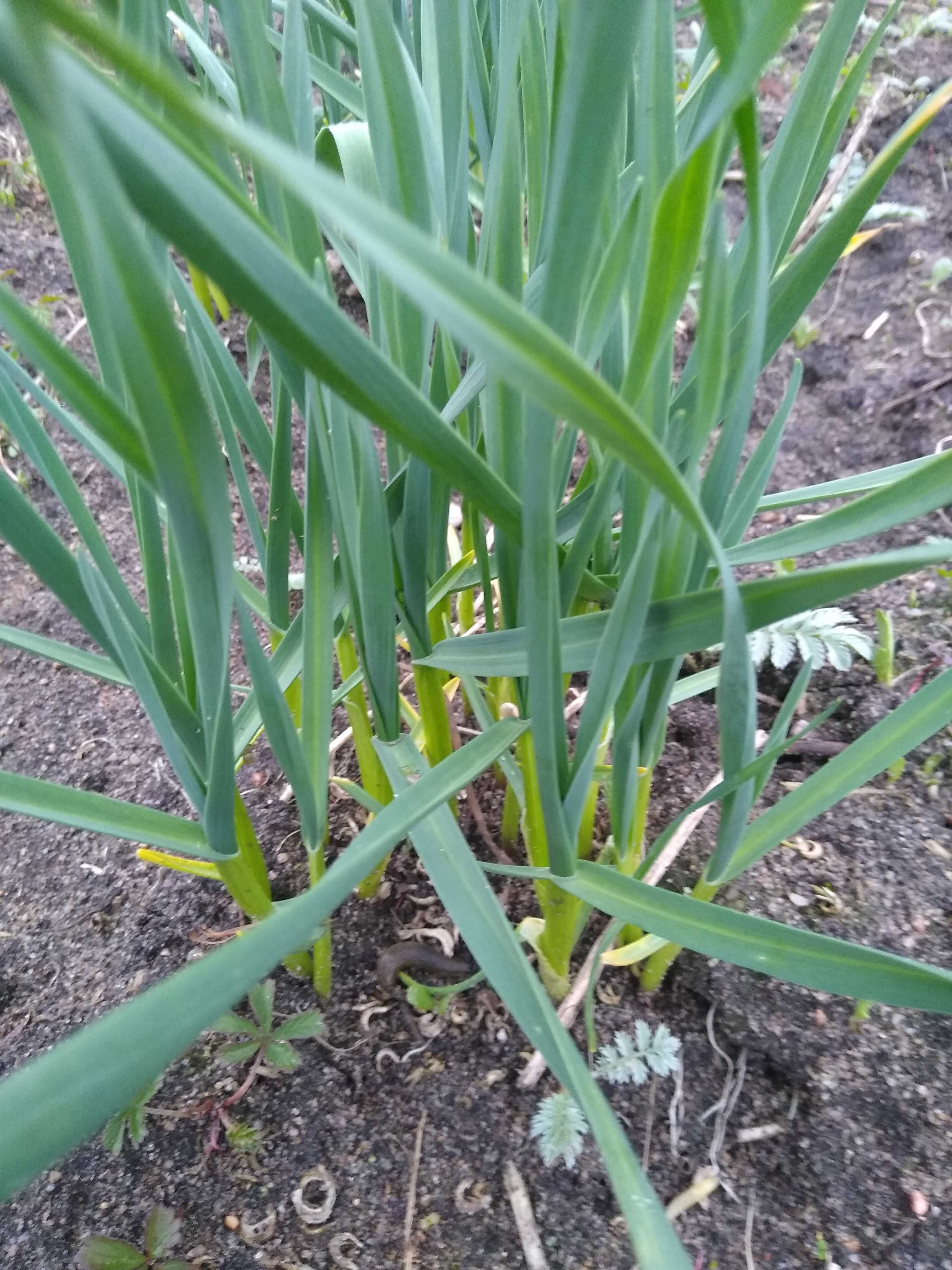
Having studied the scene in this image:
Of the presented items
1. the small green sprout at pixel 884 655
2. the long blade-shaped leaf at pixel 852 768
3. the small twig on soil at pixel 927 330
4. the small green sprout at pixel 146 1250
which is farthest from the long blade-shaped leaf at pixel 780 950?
the small twig on soil at pixel 927 330

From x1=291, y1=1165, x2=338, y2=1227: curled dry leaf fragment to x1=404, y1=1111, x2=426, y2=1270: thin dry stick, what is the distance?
6cm

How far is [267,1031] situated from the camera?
2.10ft

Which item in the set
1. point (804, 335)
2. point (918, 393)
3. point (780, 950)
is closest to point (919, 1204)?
point (780, 950)

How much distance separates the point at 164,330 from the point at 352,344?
0.22ft

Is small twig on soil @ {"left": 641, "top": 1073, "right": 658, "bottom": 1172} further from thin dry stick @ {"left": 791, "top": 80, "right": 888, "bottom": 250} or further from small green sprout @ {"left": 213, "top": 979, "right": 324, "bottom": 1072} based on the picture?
thin dry stick @ {"left": 791, "top": 80, "right": 888, "bottom": 250}

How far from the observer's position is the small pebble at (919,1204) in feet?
1.97

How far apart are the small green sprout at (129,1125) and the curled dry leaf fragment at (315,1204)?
13 cm

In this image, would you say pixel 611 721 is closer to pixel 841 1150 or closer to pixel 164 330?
pixel 841 1150

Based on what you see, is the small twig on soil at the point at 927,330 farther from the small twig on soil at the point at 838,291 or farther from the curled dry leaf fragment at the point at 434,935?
the curled dry leaf fragment at the point at 434,935

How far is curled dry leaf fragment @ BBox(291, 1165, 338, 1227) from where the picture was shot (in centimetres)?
62

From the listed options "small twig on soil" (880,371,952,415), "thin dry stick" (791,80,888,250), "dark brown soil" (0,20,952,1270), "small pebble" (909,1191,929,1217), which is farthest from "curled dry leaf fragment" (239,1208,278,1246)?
"thin dry stick" (791,80,888,250)

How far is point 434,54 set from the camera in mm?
524

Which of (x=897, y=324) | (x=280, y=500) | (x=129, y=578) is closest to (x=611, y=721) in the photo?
(x=280, y=500)

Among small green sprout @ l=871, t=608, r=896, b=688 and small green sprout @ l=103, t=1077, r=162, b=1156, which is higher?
small green sprout @ l=871, t=608, r=896, b=688
